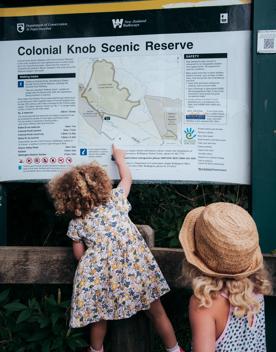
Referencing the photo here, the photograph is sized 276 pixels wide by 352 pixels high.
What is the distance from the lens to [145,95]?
3.49 metres

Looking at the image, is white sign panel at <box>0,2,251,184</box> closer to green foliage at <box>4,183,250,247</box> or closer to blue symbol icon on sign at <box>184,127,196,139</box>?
blue symbol icon on sign at <box>184,127,196,139</box>

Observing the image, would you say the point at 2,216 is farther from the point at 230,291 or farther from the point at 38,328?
the point at 230,291

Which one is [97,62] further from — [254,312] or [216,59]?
[254,312]

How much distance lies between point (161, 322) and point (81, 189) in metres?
0.87

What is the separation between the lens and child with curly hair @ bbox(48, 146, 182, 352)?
10.5 ft

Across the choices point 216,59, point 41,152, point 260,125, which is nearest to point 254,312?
point 260,125

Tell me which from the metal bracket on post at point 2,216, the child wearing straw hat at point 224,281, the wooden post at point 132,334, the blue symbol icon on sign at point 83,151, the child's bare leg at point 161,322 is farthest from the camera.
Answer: the metal bracket on post at point 2,216

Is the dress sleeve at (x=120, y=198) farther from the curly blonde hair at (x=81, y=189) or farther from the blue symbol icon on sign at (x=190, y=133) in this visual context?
the blue symbol icon on sign at (x=190, y=133)

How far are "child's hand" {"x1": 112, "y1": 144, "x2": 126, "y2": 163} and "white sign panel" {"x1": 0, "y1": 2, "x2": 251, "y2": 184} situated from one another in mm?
34

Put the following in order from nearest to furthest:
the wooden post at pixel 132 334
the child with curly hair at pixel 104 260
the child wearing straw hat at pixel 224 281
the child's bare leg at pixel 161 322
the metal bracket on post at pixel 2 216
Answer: the child wearing straw hat at pixel 224 281, the wooden post at pixel 132 334, the child with curly hair at pixel 104 260, the child's bare leg at pixel 161 322, the metal bracket on post at pixel 2 216

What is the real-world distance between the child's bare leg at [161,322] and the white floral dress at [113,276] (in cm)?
11

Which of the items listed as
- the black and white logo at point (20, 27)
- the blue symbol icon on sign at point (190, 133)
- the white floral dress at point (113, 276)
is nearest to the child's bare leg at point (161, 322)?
the white floral dress at point (113, 276)

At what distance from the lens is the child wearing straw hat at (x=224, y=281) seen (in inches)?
87.5

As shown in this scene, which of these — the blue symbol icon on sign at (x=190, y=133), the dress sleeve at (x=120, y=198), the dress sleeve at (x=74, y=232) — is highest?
the blue symbol icon on sign at (x=190, y=133)
